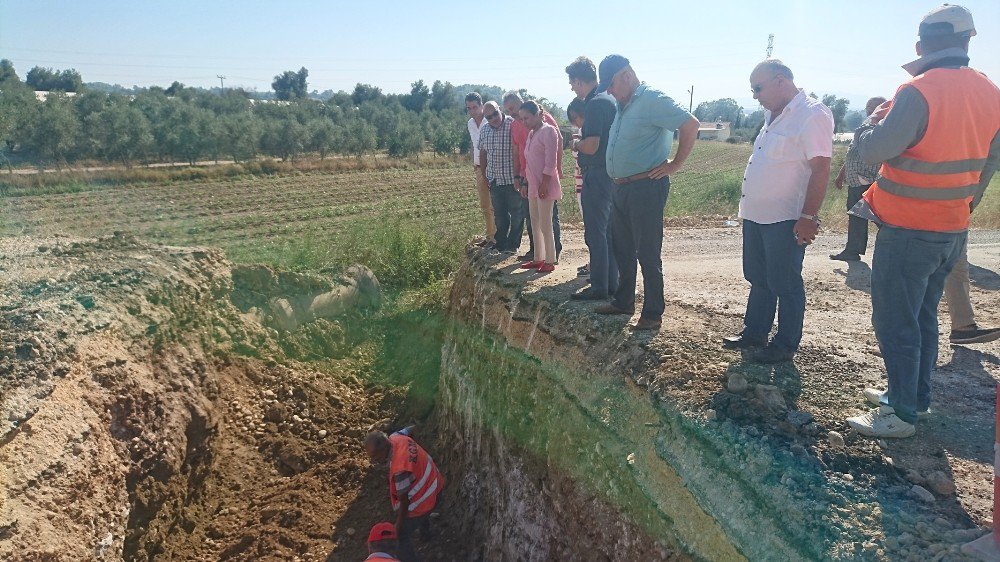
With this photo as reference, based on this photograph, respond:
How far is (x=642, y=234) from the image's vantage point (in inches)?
159

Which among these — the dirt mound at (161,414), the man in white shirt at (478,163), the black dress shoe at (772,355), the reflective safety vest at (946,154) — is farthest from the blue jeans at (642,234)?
the dirt mound at (161,414)

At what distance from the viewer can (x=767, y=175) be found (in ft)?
11.3

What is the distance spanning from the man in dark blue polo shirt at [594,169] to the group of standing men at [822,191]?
1cm

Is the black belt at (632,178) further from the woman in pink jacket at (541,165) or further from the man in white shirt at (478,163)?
the man in white shirt at (478,163)

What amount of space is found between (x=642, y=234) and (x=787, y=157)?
1.02 meters

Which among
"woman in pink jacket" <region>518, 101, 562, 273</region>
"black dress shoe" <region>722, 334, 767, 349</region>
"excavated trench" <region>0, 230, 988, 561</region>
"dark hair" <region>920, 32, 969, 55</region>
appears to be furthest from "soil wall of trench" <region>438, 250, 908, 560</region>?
"dark hair" <region>920, 32, 969, 55</region>

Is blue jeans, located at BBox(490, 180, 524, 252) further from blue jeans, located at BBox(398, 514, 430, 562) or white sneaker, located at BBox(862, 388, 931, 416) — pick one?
white sneaker, located at BBox(862, 388, 931, 416)

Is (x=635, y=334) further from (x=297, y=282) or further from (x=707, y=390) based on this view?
(x=297, y=282)

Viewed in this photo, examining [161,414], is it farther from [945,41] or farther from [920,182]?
[945,41]

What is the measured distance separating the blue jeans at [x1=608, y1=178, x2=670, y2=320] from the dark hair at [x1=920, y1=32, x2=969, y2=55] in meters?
1.55

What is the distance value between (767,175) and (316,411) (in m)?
5.58

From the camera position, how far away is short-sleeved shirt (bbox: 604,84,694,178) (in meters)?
3.81

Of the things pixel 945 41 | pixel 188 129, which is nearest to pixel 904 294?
pixel 945 41

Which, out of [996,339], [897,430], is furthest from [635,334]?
[996,339]
